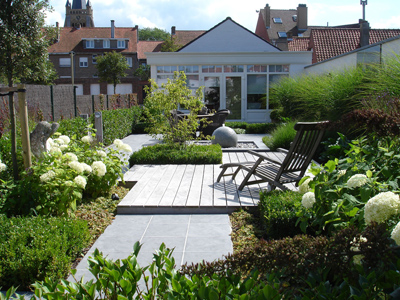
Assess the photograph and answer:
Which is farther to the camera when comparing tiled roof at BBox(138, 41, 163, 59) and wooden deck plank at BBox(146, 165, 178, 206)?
tiled roof at BBox(138, 41, 163, 59)

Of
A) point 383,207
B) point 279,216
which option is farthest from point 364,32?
point 383,207

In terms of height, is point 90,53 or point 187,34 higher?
point 187,34

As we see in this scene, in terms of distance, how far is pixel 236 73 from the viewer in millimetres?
19719

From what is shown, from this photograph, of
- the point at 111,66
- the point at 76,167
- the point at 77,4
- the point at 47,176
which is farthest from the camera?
the point at 77,4

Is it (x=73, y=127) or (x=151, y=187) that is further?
(x=73, y=127)

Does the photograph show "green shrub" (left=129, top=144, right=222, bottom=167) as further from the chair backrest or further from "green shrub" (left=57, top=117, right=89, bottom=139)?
the chair backrest

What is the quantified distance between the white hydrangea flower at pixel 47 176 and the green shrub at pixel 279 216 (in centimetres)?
221

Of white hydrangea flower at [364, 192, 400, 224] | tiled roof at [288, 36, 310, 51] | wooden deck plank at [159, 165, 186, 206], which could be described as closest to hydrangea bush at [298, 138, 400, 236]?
white hydrangea flower at [364, 192, 400, 224]

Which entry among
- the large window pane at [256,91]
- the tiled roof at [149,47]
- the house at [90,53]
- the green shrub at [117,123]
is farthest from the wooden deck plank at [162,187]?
the tiled roof at [149,47]

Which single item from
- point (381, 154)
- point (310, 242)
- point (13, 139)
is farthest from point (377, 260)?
point (13, 139)

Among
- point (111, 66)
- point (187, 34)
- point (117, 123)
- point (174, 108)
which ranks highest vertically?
point (187, 34)

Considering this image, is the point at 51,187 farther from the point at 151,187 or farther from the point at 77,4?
the point at 77,4

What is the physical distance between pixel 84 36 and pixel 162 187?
156 ft

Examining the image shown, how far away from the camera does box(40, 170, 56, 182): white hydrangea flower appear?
4188mm
